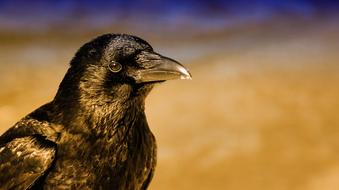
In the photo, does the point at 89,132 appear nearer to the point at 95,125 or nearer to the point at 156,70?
the point at 95,125

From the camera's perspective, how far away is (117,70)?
2.66 meters

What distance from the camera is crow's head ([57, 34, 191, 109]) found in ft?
8.71

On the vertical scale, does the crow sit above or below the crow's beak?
below

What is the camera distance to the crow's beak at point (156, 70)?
2654 mm

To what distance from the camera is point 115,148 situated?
2777 millimetres

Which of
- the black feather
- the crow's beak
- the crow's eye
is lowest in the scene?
the black feather

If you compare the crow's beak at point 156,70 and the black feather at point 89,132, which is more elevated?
the crow's beak at point 156,70

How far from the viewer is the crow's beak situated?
2654 mm

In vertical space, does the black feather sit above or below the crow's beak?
below

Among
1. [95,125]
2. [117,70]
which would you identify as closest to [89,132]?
[95,125]

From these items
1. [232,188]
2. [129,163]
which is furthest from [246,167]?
[129,163]

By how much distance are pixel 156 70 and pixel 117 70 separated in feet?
0.50

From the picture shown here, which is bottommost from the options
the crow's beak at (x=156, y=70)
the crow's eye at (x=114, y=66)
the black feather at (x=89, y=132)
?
the black feather at (x=89, y=132)

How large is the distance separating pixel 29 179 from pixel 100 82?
0.50 m
